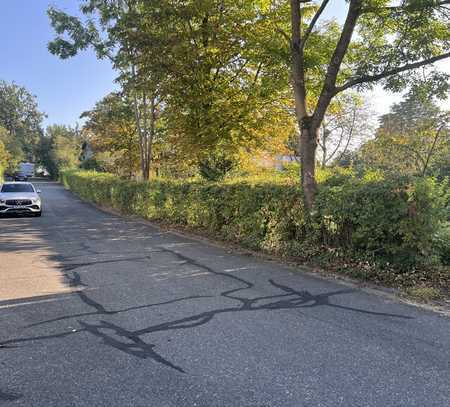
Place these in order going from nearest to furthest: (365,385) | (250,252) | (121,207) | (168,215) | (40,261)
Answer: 1. (365,385)
2. (40,261)
3. (250,252)
4. (168,215)
5. (121,207)

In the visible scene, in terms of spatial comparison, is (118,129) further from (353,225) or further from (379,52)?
(353,225)

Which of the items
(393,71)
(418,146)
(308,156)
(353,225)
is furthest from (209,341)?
(418,146)

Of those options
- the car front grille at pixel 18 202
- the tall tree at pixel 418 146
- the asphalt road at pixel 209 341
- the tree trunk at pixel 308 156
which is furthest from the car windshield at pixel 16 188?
the tall tree at pixel 418 146

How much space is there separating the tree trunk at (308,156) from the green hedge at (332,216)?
24cm

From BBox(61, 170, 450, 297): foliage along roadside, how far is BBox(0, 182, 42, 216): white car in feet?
31.5

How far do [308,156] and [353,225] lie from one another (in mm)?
2034

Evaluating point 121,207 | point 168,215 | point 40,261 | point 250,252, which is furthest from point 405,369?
point 121,207

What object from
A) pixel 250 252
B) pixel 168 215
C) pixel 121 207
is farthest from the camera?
pixel 121 207

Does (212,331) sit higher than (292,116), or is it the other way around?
(292,116)

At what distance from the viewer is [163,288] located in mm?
5930

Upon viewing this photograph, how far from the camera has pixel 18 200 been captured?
16.0 m

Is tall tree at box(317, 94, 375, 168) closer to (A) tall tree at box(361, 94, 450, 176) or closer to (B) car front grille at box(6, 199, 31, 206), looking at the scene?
(A) tall tree at box(361, 94, 450, 176)

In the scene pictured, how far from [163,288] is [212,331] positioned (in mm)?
1916

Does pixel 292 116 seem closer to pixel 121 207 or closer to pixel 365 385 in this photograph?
pixel 121 207
